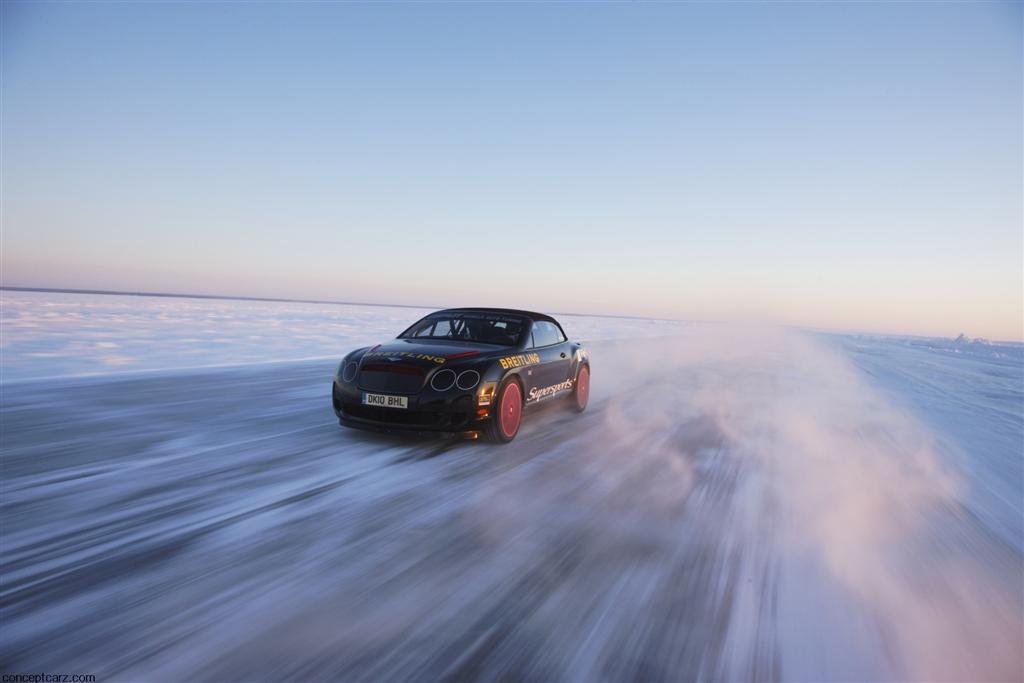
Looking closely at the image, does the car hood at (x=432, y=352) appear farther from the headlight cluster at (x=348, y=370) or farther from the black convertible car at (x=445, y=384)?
the headlight cluster at (x=348, y=370)

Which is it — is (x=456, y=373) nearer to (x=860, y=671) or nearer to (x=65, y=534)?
(x=65, y=534)

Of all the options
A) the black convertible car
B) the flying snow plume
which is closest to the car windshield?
the black convertible car

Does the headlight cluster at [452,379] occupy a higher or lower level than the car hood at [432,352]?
lower

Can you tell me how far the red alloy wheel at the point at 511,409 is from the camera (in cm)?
550

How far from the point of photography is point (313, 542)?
9.95ft

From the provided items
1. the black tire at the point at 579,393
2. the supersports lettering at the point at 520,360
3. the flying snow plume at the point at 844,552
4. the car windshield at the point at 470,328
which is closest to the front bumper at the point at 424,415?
the supersports lettering at the point at 520,360

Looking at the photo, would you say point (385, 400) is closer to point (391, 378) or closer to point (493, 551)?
point (391, 378)

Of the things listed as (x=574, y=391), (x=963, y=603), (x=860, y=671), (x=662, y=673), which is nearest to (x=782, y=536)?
(x=963, y=603)

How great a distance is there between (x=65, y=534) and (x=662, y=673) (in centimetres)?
327

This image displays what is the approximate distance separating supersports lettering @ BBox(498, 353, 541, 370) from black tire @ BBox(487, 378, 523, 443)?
167 millimetres

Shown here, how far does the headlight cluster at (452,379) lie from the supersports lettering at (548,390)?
3.79 ft

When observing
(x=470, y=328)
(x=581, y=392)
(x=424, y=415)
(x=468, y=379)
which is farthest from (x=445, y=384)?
(x=581, y=392)

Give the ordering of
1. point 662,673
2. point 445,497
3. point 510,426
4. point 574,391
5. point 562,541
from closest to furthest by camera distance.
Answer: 1. point 662,673
2. point 562,541
3. point 445,497
4. point 510,426
5. point 574,391

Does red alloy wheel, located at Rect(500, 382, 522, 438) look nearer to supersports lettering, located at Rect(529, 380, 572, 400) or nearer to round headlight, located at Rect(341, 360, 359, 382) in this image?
supersports lettering, located at Rect(529, 380, 572, 400)
